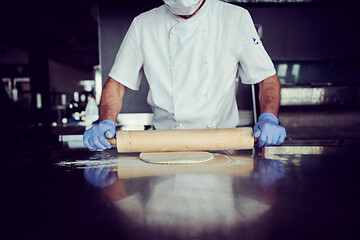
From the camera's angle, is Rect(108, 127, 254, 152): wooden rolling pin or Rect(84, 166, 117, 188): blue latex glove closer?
Rect(84, 166, 117, 188): blue latex glove

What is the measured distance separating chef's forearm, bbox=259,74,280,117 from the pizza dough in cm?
44

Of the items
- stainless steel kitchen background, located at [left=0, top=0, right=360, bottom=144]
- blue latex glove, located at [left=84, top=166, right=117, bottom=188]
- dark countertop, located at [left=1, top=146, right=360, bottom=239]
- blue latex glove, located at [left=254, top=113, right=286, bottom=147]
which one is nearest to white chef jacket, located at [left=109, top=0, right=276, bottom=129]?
blue latex glove, located at [left=254, top=113, right=286, bottom=147]

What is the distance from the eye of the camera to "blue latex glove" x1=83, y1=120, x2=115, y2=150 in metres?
1.04

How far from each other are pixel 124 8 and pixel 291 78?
2191mm

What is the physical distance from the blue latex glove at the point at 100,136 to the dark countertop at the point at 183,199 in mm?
81

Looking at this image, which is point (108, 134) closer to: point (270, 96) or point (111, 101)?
point (111, 101)

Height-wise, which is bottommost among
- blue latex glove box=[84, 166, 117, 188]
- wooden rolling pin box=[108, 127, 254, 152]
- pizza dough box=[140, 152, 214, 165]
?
blue latex glove box=[84, 166, 117, 188]

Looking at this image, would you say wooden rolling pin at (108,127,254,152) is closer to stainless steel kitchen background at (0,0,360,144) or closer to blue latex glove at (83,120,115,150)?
blue latex glove at (83,120,115,150)

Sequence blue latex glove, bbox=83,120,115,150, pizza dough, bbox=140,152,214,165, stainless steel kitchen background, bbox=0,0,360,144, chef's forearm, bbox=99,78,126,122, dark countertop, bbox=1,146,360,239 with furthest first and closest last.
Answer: stainless steel kitchen background, bbox=0,0,360,144
chef's forearm, bbox=99,78,126,122
blue latex glove, bbox=83,120,115,150
pizza dough, bbox=140,152,214,165
dark countertop, bbox=1,146,360,239

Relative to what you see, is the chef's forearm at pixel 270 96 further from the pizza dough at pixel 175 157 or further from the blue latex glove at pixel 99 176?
the blue latex glove at pixel 99 176

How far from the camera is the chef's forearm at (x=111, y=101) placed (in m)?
1.31

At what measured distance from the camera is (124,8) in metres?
2.81

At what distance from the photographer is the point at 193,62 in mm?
1392

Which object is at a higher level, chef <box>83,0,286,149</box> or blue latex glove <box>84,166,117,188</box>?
chef <box>83,0,286,149</box>
